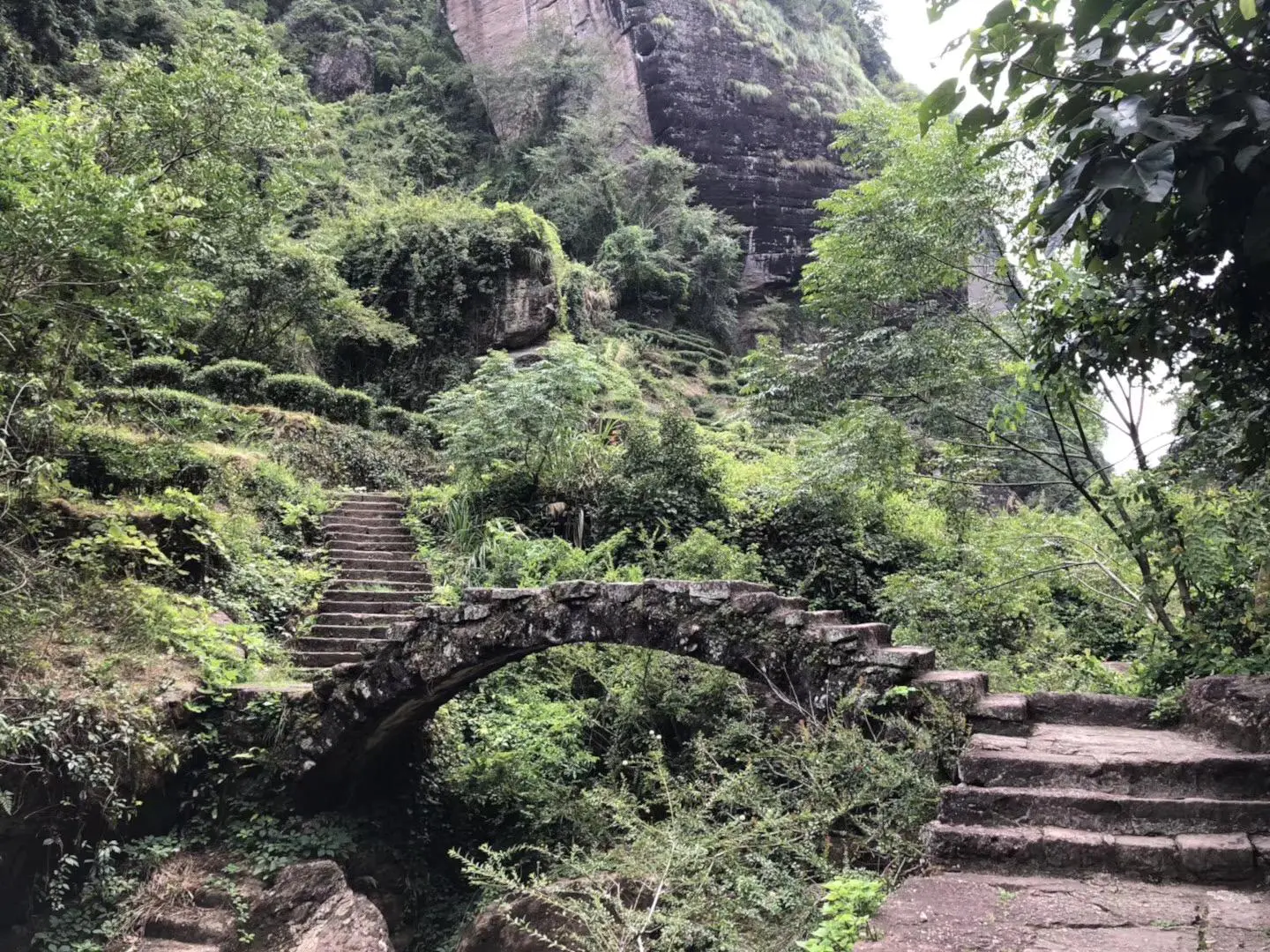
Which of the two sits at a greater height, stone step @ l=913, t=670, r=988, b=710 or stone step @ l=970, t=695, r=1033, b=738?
stone step @ l=913, t=670, r=988, b=710

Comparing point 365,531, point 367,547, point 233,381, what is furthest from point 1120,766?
point 233,381

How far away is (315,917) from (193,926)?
0.83 meters

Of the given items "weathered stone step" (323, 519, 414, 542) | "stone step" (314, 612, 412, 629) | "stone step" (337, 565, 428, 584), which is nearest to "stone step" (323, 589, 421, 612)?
"stone step" (314, 612, 412, 629)

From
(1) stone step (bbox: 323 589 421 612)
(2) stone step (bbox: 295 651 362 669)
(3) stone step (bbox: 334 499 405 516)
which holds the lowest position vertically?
(2) stone step (bbox: 295 651 362 669)

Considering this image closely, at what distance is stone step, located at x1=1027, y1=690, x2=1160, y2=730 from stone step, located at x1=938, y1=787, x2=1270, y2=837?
1.22m

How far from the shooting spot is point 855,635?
5.00 metres

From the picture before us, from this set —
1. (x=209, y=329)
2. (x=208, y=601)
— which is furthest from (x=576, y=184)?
(x=208, y=601)

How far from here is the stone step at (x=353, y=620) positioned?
9.17 metres

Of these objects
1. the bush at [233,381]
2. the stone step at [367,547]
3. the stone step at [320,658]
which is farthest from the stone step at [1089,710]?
the bush at [233,381]

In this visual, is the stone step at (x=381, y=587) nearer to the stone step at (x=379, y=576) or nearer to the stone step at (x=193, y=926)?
the stone step at (x=379, y=576)

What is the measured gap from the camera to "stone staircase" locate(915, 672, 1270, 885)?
316 cm

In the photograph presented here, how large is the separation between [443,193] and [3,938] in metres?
20.0

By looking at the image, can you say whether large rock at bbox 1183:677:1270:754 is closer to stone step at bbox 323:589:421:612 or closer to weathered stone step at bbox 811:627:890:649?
weathered stone step at bbox 811:627:890:649

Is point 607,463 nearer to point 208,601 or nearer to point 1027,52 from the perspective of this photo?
point 208,601
